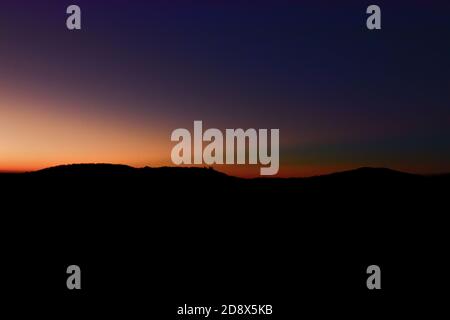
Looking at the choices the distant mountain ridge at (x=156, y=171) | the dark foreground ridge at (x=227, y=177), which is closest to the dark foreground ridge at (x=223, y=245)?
the dark foreground ridge at (x=227, y=177)

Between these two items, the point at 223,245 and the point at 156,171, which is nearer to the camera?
the point at 223,245

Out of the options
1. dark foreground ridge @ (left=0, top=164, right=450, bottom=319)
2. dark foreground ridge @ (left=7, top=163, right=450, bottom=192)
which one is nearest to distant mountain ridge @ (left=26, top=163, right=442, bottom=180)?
dark foreground ridge @ (left=7, top=163, right=450, bottom=192)

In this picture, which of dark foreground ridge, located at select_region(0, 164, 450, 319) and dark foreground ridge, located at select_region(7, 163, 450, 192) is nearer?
dark foreground ridge, located at select_region(0, 164, 450, 319)

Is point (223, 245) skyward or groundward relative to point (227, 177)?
groundward

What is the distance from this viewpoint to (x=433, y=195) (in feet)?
104

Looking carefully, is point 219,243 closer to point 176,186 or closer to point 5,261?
point 5,261

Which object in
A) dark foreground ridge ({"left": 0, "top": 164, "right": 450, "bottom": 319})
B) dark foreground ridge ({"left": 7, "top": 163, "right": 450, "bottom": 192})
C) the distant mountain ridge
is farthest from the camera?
the distant mountain ridge

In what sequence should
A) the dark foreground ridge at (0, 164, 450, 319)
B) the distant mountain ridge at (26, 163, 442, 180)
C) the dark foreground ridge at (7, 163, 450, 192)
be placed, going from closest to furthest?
the dark foreground ridge at (0, 164, 450, 319) < the dark foreground ridge at (7, 163, 450, 192) < the distant mountain ridge at (26, 163, 442, 180)

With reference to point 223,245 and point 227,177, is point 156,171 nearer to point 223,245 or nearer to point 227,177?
point 227,177

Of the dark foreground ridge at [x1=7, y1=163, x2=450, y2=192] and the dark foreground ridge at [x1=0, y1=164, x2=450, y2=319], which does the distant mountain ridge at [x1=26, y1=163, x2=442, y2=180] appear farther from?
the dark foreground ridge at [x1=0, y1=164, x2=450, y2=319]

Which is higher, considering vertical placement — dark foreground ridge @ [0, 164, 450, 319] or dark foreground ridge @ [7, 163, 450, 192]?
dark foreground ridge @ [7, 163, 450, 192]

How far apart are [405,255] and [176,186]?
2162cm

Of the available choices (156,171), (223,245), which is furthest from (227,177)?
(223,245)
